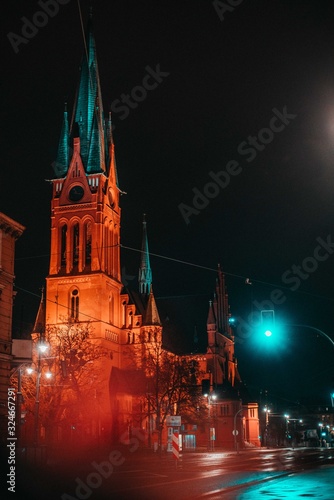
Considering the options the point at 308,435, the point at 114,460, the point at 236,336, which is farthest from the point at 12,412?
the point at 308,435

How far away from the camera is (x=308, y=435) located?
146 metres

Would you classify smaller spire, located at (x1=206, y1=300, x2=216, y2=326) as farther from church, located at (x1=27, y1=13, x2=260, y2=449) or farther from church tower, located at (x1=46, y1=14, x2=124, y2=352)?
church tower, located at (x1=46, y1=14, x2=124, y2=352)

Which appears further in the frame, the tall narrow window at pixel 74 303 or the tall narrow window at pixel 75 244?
the tall narrow window at pixel 75 244

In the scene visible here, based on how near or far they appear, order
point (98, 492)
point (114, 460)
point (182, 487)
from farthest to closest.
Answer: point (114, 460) → point (182, 487) → point (98, 492)

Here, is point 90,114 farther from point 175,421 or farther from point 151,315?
point 175,421

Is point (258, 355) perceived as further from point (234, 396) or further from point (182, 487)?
point (182, 487)

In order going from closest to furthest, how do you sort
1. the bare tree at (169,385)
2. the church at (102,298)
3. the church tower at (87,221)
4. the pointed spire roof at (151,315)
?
the bare tree at (169,385), the church at (102,298), the church tower at (87,221), the pointed spire roof at (151,315)

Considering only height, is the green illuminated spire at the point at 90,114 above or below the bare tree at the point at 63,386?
above

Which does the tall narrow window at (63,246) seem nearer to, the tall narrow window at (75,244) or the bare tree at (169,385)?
the tall narrow window at (75,244)

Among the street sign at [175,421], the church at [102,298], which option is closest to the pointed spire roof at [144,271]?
the church at [102,298]

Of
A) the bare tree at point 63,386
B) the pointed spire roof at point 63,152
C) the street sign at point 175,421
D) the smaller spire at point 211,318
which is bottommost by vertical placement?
the street sign at point 175,421

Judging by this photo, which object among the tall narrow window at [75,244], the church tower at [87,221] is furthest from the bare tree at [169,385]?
the tall narrow window at [75,244]

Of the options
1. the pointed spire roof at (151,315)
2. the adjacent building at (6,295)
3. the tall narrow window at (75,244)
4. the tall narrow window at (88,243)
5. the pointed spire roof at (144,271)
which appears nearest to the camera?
the adjacent building at (6,295)

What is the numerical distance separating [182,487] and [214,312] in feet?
243
